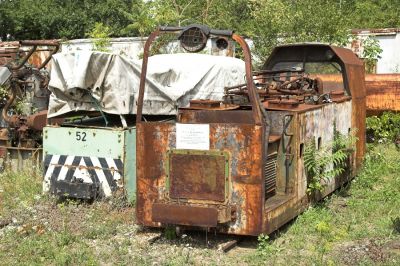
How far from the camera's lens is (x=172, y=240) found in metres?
6.50

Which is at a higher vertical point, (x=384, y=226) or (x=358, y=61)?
(x=358, y=61)

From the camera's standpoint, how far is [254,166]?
238 inches

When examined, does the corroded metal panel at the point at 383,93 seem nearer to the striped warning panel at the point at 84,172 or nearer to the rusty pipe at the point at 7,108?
the striped warning panel at the point at 84,172

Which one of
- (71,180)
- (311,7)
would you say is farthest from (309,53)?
(311,7)

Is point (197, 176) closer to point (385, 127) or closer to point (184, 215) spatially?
point (184, 215)

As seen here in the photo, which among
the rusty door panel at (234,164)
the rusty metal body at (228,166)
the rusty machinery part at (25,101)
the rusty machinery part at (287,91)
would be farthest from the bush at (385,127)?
the rusty door panel at (234,164)

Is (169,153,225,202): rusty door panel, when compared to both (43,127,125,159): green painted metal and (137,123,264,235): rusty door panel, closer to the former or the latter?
(137,123,264,235): rusty door panel

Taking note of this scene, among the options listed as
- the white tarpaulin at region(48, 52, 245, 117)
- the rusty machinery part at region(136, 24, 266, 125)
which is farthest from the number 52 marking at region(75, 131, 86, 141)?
the rusty machinery part at region(136, 24, 266, 125)

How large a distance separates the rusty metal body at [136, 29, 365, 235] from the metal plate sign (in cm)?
1

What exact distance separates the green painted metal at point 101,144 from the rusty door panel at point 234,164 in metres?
1.20

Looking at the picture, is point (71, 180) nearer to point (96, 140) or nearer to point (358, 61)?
point (96, 140)

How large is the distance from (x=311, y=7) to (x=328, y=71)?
219 inches

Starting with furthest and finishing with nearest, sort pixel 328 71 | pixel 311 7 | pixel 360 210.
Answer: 1. pixel 311 7
2. pixel 328 71
3. pixel 360 210

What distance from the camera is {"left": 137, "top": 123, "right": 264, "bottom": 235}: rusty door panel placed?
19.9 feet
